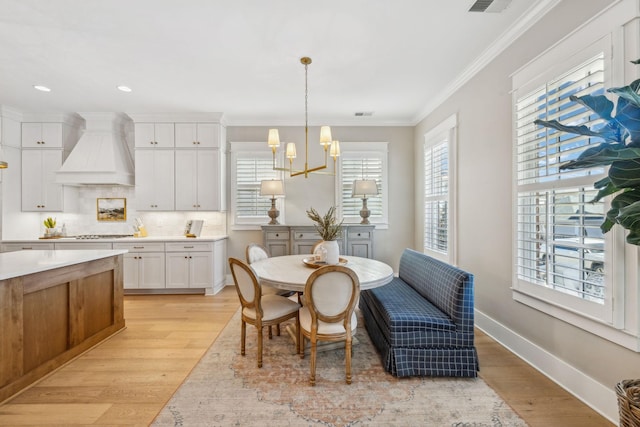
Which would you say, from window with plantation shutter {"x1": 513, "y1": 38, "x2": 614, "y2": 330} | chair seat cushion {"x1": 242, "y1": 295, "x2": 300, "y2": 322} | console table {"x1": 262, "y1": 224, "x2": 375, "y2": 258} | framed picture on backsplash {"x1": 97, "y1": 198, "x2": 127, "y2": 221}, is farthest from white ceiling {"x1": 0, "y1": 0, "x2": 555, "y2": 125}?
chair seat cushion {"x1": 242, "y1": 295, "x2": 300, "y2": 322}

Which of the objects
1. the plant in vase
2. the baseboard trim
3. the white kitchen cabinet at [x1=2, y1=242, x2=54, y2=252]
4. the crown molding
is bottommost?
the baseboard trim

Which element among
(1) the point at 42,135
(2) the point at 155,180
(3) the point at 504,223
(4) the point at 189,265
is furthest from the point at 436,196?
(1) the point at 42,135

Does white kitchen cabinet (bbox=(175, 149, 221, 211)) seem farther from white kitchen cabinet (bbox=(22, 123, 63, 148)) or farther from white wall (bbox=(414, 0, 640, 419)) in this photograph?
white wall (bbox=(414, 0, 640, 419))

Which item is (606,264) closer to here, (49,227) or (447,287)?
(447,287)

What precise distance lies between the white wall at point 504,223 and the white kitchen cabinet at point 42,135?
232 inches

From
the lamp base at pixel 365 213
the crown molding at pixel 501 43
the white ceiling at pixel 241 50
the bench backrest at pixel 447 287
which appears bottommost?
the bench backrest at pixel 447 287

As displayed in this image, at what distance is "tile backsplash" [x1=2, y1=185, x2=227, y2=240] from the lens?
16.1ft

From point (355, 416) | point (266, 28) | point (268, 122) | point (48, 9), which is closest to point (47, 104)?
point (48, 9)

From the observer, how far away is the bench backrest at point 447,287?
7.28ft

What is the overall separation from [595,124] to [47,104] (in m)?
6.25

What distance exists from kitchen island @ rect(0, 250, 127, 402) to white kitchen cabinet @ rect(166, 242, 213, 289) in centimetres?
128

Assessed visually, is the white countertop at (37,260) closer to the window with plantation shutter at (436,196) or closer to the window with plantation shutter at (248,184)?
the window with plantation shutter at (248,184)

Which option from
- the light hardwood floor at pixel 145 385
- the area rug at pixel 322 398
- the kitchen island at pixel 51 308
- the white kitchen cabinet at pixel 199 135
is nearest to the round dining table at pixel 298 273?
the area rug at pixel 322 398

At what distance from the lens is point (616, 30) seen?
1692mm
